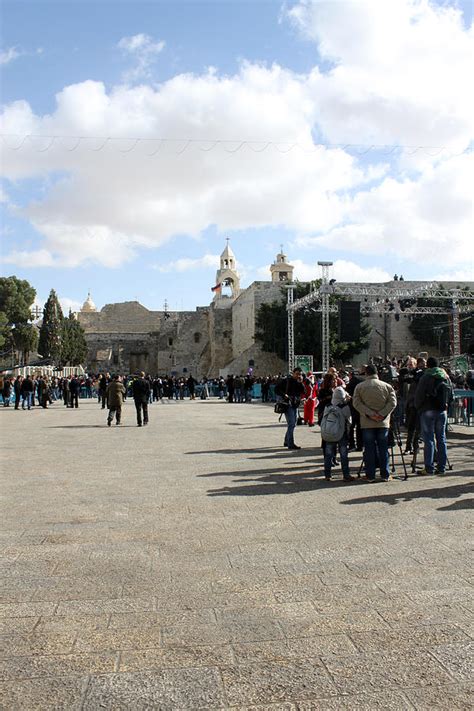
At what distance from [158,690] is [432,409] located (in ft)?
19.8

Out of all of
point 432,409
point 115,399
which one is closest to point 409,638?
point 432,409

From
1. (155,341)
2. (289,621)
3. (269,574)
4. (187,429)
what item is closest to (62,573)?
(269,574)

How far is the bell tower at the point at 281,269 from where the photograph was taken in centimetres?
5450

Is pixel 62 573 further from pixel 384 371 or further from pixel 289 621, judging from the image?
pixel 384 371

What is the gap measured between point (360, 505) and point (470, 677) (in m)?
3.47

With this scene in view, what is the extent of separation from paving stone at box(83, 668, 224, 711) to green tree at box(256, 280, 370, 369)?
38566mm

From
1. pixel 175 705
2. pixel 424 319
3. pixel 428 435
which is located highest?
pixel 424 319

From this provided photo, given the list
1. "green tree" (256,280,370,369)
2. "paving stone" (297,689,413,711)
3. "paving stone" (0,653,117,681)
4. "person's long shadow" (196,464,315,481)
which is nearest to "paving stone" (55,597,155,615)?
"paving stone" (0,653,117,681)

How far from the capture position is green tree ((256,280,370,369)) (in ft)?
141

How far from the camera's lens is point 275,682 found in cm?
272

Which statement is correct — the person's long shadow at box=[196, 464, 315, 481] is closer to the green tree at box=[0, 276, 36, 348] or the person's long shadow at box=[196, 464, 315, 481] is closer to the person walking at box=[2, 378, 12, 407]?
the person walking at box=[2, 378, 12, 407]

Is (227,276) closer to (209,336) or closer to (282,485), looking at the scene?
(209,336)

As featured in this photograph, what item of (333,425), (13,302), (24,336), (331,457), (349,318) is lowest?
(331,457)

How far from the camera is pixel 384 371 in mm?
12711
